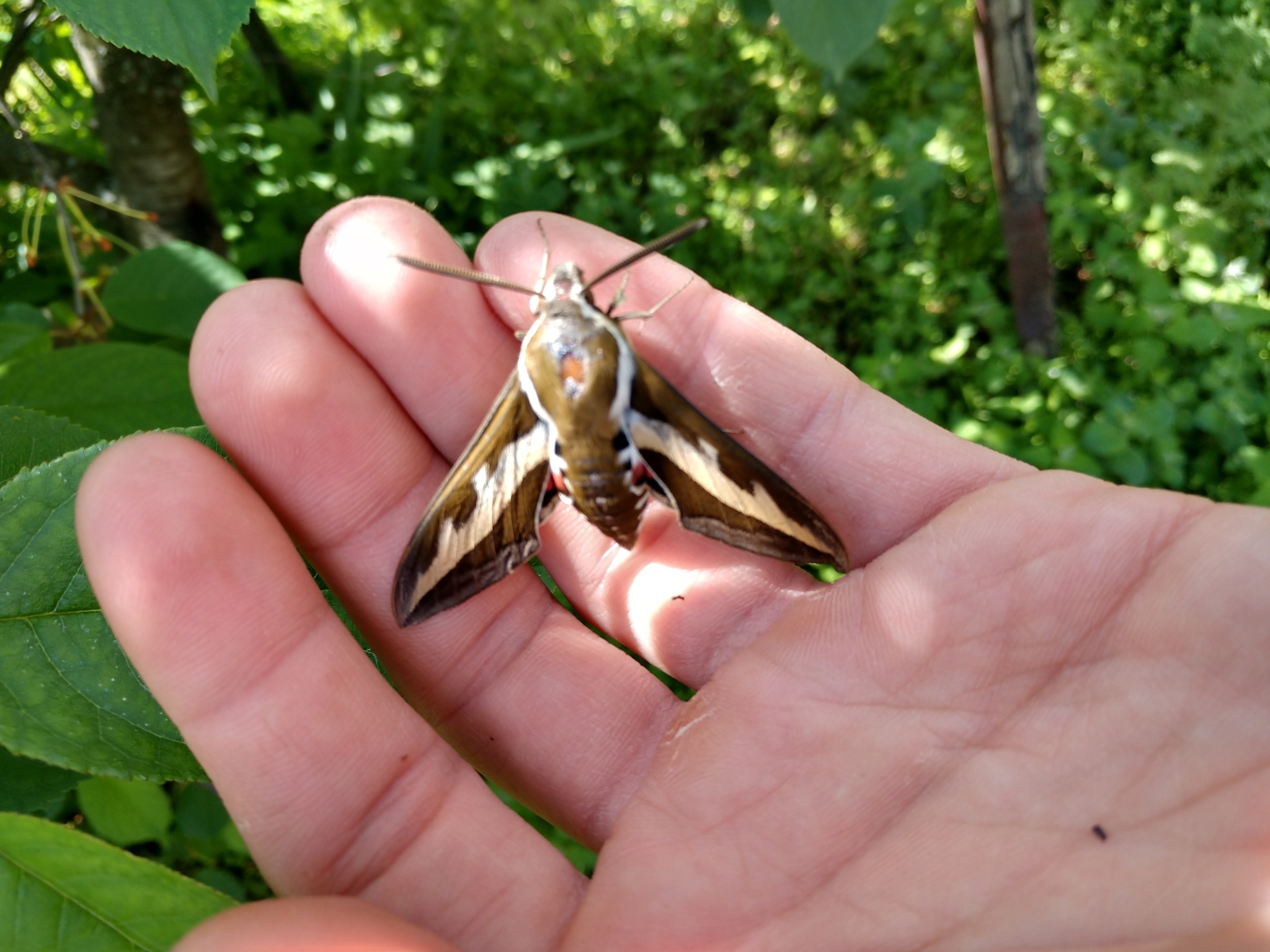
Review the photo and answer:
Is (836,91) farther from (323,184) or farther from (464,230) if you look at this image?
(323,184)

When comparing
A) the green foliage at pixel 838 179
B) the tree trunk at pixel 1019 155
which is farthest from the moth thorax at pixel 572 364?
the tree trunk at pixel 1019 155

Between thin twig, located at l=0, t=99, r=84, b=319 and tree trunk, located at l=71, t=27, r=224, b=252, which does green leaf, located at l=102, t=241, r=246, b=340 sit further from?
tree trunk, located at l=71, t=27, r=224, b=252

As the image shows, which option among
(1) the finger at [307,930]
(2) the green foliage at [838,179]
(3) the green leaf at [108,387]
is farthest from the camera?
(2) the green foliage at [838,179]

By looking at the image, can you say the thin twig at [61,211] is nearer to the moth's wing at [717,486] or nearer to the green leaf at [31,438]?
the green leaf at [31,438]

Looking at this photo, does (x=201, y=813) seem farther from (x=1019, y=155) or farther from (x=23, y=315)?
(x=1019, y=155)

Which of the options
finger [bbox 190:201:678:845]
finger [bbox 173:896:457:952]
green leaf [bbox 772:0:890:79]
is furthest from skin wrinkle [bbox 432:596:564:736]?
green leaf [bbox 772:0:890:79]
